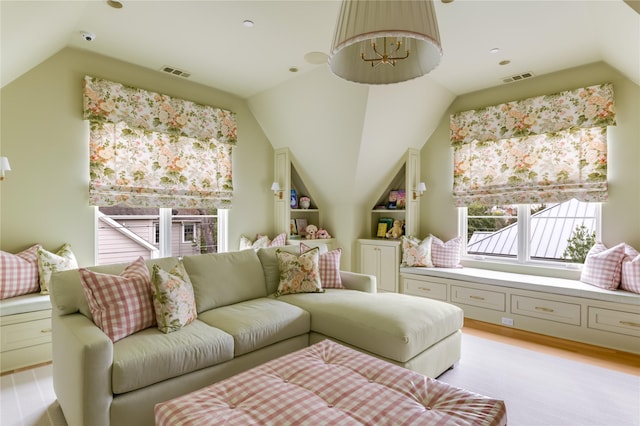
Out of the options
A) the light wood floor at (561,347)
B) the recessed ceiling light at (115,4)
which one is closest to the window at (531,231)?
the light wood floor at (561,347)

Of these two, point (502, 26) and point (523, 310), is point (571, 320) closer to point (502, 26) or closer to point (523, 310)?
point (523, 310)

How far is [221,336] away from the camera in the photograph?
6.97 feet

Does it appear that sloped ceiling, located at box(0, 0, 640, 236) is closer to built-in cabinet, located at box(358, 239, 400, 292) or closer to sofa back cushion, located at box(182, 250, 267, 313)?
built-in cabinet, located at box(358, 239, 400, 292)

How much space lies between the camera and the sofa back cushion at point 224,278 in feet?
8.64

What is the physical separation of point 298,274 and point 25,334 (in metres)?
2.21

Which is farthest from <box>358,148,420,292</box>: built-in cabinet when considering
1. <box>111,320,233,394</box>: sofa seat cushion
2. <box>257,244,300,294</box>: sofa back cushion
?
<box>111,320,233,394</box>: sofa seat cushion

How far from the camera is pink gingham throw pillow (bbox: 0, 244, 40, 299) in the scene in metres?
2.74

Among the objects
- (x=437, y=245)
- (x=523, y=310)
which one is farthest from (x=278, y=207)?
(x=523, y=310)

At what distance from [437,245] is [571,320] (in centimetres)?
161

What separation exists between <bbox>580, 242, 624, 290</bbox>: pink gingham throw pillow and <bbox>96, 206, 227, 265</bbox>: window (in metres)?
4.19

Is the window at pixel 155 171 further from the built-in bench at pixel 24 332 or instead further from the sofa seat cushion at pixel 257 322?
the sofa seat cushion at pixel 257 322

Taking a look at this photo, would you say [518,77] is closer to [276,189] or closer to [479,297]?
[479,297]

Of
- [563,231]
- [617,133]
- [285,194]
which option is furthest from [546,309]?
[285,194]

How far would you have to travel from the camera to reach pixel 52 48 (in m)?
3.05
